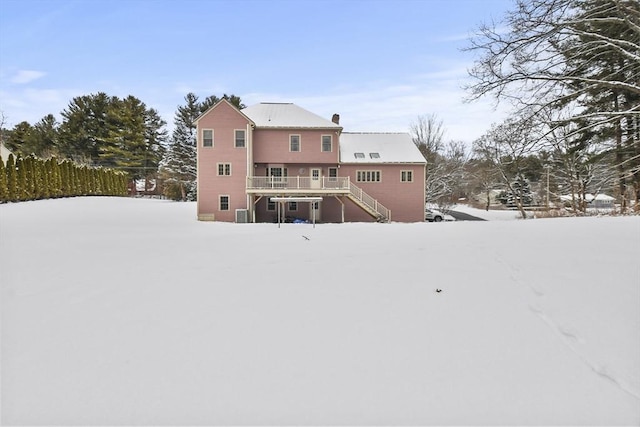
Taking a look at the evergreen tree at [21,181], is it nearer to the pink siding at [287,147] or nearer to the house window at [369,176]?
the pink siding at [287,147]

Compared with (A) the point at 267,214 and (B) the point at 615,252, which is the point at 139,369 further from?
(A) the point at 267,214

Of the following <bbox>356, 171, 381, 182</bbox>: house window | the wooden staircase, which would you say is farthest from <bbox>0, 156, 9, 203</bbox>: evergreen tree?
<bbox>356, 171, 381, 182</bbox>: house window

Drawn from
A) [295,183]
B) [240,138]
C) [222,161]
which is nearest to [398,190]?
[295,183]

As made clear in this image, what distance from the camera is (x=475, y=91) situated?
520 inches

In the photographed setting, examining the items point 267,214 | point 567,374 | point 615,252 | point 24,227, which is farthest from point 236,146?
point 567,374

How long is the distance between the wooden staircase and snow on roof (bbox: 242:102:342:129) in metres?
4.76

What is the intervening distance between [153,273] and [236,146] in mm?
17949

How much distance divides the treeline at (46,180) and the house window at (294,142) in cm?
1573

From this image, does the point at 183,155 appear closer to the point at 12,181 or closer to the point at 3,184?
the point at 12,181

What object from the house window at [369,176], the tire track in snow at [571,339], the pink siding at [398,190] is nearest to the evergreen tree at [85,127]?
the house window at [369,176]

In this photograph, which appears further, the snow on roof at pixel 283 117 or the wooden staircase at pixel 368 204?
the snow on roof at pixel 283 117

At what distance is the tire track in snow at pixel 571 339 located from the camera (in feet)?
12.4

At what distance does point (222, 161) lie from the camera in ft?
78.9

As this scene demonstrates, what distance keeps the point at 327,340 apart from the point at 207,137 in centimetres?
2183
